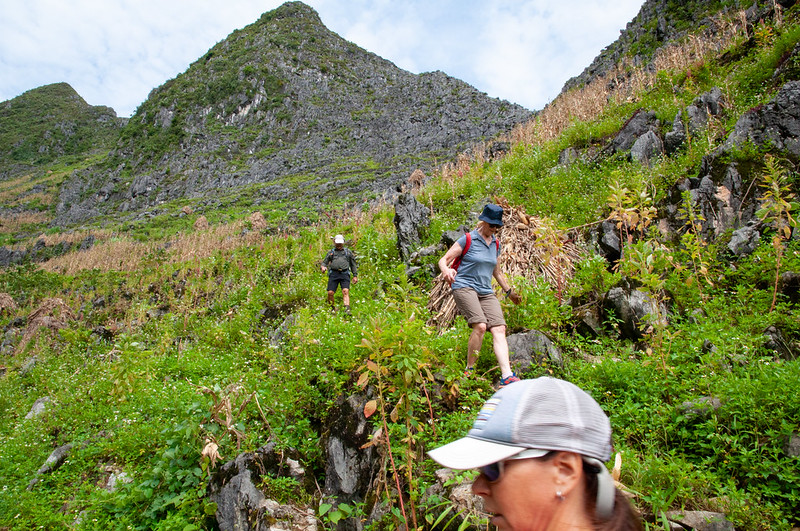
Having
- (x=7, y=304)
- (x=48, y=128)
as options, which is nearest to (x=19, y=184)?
(x=48, y=128)

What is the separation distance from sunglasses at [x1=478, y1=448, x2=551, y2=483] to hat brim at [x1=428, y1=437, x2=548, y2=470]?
12mm

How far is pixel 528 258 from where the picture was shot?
6457mm

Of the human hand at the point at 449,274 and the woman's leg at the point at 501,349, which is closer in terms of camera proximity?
the woman's leg at the point at 501,349

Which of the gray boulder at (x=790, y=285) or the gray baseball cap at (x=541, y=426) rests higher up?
the gray baseball cap at (x=541, y=426)

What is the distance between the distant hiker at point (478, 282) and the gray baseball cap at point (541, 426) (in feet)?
9.59

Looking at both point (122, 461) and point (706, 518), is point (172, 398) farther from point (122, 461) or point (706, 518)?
point (706, 518)

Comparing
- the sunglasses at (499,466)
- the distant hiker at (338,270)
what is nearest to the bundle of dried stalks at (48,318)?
the distant hiker at (338,270)

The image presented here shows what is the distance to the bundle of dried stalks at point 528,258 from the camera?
18.9ft

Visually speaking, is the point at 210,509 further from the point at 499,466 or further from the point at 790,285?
the point at 790,285

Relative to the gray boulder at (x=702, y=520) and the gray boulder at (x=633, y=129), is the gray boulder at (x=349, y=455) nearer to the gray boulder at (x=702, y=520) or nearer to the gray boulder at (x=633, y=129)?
the gray boulder at (x=702, y=520)

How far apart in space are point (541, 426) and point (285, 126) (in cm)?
5024

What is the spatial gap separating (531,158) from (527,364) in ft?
24.1

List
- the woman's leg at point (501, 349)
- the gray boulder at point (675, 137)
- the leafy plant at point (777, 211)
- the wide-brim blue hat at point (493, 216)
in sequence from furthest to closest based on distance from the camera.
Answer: the gray boulder at point (675, 137) → the wide-brim blue hat at point (493, 216) → the leafy plant at point (777, 211) → the woman's leg at point (501, 349)

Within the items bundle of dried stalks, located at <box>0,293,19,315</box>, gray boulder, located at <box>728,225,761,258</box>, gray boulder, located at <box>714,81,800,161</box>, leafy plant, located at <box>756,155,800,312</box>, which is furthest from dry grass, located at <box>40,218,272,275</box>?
leafy plant, located at <box>756,155,800,312</box>
